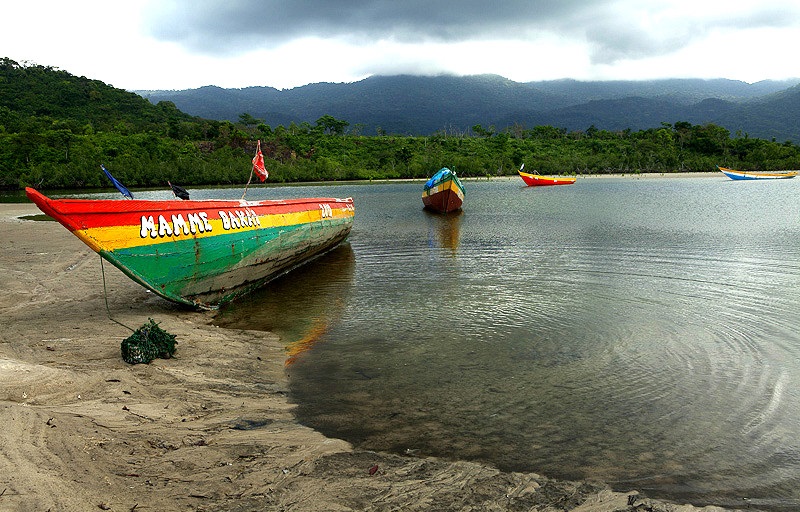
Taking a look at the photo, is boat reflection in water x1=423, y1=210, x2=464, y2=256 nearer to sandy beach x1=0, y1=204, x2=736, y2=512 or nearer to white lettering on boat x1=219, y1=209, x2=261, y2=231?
white lettering on boat x1=219, y1=209, x2=261, y2=231

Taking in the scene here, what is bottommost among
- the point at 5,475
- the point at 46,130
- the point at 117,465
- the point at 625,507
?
the point at 625,507

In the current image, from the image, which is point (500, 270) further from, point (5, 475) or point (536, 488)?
point (5, 475)

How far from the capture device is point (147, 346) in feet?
25.1

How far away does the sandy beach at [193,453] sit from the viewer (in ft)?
14.3

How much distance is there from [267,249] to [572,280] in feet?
26.0

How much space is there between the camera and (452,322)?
1051cm

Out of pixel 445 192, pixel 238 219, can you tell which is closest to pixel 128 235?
pixel 238 219

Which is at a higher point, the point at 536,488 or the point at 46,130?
the point at 46,130

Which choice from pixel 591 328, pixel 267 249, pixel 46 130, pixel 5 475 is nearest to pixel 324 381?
pixel 5 475

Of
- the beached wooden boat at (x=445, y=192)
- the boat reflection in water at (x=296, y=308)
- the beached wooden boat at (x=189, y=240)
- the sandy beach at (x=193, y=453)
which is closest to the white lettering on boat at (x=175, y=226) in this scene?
the beached wooden boat at (x=189, y=240)

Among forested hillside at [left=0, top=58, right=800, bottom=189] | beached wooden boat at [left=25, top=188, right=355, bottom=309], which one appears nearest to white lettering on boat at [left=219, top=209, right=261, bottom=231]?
beached wooden boat at [left=25, top=188, right=355, bottom=309]

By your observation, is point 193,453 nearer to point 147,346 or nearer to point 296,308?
point 147,346

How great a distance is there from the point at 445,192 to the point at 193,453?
109 ft

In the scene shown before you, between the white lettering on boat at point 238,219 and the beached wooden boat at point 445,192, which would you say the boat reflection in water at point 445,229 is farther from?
the white lettering on boat at point 238,219
